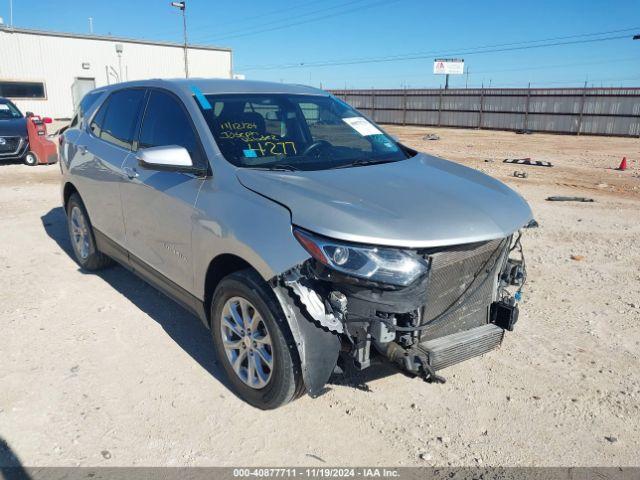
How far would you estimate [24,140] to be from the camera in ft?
41.6

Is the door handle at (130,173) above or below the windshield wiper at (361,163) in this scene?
below

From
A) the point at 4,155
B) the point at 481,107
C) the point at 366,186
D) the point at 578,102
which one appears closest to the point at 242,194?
the point at 366,186

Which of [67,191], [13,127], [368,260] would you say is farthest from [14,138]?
[368,260]

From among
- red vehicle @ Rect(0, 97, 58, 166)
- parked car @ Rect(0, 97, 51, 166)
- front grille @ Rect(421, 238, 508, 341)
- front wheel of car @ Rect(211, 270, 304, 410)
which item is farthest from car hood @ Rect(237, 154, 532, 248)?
parked car @ Rect(0, 97, 51, 166)

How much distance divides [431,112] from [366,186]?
96.5 feet

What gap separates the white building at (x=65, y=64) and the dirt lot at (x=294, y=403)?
90.7 feet

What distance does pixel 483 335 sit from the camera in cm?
299

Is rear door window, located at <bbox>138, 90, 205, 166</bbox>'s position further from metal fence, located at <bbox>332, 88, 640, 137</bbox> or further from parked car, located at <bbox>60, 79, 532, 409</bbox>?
metal fence, located at <bbox>332, 88, 640, 137</bbox>

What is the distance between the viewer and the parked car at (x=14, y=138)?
12383 millimetres

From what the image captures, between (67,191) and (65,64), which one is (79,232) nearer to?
(67,191)

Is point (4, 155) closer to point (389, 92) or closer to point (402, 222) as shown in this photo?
point (402, 222)

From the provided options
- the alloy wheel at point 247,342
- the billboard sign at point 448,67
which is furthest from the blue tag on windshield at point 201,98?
the billboard sign at point 448,67

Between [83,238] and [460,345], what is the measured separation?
4.03 metres

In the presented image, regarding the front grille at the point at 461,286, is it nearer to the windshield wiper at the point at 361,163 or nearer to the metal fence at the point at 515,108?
the windshield wiper at the point at 361,163
